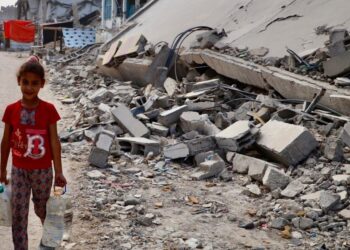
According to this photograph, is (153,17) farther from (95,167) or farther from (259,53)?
(95,167)

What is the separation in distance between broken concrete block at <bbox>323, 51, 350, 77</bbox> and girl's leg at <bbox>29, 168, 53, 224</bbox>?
181 inches

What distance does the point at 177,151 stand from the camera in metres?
5.84

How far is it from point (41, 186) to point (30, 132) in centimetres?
37

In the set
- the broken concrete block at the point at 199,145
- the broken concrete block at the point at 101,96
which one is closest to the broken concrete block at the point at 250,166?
A: the broken concrete block at the point at 199,145

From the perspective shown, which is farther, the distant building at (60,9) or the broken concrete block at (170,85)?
the distant building at (60,9)

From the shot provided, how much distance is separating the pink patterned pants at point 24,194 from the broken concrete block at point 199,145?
2.98m

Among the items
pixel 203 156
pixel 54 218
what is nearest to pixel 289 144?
pixel 203 156

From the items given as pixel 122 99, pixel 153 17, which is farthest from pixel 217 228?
pixel 153 17

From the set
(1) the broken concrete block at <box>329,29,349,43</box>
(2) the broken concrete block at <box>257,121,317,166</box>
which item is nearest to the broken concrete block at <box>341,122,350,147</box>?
(2) the broken concrete block at <box>257,121,317,166</box>

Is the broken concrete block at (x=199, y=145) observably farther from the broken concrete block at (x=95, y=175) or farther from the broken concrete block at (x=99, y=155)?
the broken concrete block at (x=95, y=175)

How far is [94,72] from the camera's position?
12867mm

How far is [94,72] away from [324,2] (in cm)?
659

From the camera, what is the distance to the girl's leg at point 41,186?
2.91 meters

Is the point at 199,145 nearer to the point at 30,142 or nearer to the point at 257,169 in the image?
the point at 257,169
